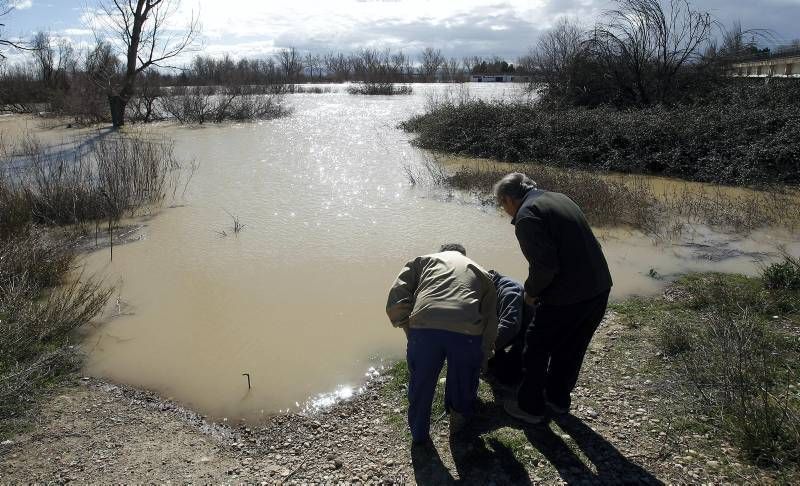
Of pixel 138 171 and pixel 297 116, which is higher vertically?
pixel 297 116

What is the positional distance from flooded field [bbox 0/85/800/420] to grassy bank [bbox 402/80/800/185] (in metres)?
3.93

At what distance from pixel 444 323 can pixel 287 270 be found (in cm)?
506

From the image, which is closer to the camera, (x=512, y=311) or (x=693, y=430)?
(x=693, y=430)

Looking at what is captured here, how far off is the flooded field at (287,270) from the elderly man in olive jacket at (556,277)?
77.5 inches

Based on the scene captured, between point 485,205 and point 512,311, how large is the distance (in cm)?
704

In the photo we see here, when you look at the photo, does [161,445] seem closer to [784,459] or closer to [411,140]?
[784,459]

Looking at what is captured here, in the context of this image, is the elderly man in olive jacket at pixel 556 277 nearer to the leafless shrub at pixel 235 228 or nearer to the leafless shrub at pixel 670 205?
the leafless shrub at pixel 670 205

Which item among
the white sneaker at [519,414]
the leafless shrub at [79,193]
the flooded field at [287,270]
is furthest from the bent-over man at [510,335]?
the leafless shrub at [79,193]

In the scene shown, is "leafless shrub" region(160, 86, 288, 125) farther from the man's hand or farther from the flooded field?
the man's hand

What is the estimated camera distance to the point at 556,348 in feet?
11.9

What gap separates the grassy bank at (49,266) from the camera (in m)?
4.52

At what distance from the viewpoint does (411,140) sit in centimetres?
1980

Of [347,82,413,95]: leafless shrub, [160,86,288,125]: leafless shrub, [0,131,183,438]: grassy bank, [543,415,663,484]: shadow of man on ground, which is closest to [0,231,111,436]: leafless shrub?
[0,131,183,438]: grassy bank

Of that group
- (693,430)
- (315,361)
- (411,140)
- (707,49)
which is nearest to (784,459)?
(693,430)
